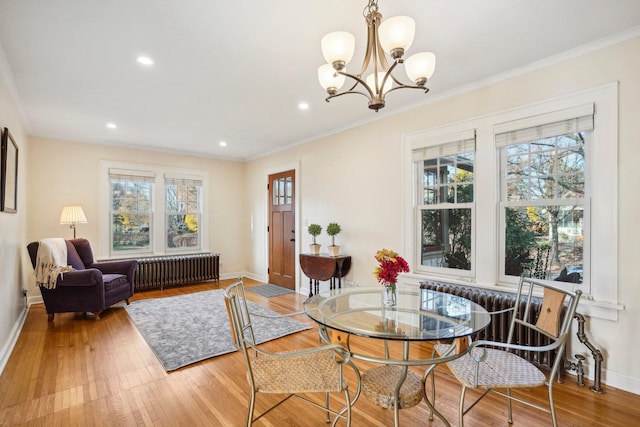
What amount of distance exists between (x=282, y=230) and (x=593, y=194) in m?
4.33

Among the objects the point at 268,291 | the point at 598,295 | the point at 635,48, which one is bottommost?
the point at 268,291

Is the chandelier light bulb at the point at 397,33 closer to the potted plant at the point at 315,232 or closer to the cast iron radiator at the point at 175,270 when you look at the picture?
the potted plant at the point at 315,232

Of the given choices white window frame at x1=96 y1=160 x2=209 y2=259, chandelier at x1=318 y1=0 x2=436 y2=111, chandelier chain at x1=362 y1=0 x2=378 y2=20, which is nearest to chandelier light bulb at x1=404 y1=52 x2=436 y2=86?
chandelier at x1=318 y1=0 x2=436 y2=111

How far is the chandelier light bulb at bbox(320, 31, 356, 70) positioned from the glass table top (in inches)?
57.4

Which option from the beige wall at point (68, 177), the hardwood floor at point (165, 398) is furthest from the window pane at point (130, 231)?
the hardwood floor at point (165, 398)

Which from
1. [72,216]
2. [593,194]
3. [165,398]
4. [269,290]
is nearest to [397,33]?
[593,194]

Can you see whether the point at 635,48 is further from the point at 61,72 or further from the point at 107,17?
the point at 61,72

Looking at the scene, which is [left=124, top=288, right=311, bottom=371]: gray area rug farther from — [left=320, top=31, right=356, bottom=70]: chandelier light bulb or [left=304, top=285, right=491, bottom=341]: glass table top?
[left=320, top=31, right=356, bottom=70]: chandelier light bulb

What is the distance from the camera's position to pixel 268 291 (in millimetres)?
5262

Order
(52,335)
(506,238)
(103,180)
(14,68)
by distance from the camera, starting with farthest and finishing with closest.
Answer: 1. (103,180)
2. (52,335)
3. (506,238)
4. (14,68)

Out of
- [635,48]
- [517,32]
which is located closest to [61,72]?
[517,32]

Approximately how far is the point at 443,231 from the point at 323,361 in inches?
86.0

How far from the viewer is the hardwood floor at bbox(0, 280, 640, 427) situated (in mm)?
1922

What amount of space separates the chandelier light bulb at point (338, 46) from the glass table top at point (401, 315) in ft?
4.78
